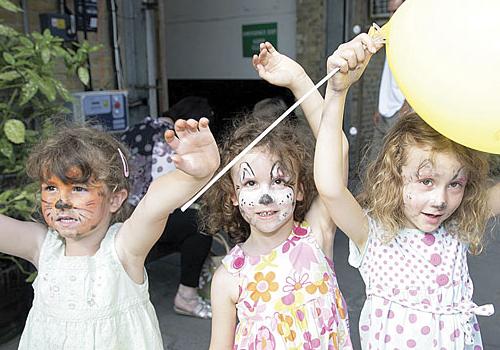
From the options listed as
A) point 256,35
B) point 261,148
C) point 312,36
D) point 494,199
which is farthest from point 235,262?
point 256,35

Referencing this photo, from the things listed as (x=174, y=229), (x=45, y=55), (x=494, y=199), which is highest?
(x=45, y=55)

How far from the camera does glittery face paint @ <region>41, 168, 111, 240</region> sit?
1.48 metres

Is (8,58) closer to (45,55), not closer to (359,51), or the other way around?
(45,55)

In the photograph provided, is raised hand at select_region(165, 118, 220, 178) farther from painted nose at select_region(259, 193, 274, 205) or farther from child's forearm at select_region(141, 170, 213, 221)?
painted nose at select_region(259, 193, 274, 205)

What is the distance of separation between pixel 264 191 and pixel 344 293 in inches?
80.1

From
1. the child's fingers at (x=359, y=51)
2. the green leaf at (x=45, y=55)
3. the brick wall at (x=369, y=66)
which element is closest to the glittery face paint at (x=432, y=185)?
the child's fingers at (x=359, y=51)

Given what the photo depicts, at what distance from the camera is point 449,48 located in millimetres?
1118

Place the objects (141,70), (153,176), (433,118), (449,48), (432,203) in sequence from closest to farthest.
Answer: (449,48)
(433,118)
(432,203)
(153,176)
(141,70)

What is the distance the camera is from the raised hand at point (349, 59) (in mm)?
1293

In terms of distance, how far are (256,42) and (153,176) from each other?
362 cm

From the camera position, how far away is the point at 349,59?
50.8 inches

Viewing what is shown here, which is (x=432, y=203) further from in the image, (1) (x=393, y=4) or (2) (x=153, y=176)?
(1) (x=393, y=4)

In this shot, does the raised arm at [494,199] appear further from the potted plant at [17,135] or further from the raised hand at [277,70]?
the potted plant at [17,135]

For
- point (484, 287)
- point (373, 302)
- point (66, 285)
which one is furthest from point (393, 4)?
point (66, 285)
